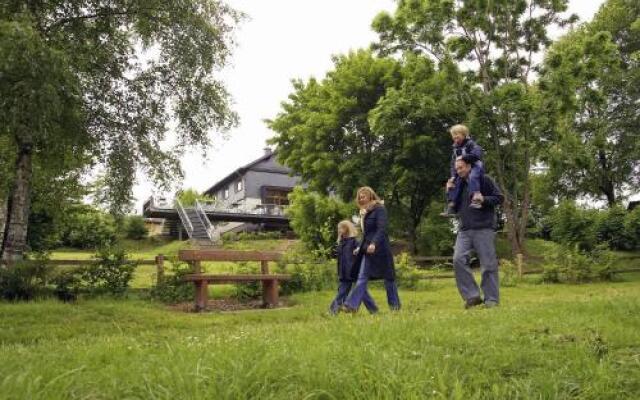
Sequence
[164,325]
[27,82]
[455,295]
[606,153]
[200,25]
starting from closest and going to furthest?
[27,82] < [164,325] < [200,25] < [455,295] < [606,153]

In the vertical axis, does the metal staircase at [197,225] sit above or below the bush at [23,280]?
above

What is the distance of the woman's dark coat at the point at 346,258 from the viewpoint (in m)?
9.53

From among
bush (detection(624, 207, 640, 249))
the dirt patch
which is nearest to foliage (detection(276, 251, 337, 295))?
the dirt patch

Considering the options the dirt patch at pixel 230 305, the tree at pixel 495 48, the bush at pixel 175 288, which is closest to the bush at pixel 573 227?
the tree at pixel 495 48

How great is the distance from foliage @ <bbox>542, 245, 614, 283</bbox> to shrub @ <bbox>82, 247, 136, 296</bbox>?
1252cm

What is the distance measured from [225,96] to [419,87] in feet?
46.5

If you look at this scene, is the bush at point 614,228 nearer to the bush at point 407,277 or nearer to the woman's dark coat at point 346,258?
the bush at point 407,277

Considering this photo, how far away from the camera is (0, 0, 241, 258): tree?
12.0 metres

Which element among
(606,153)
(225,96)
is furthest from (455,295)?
(606,153)

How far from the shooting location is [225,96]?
14.2 metres

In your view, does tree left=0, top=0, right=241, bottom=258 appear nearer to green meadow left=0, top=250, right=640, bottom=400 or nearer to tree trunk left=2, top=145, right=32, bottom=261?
tree trunk left=2, top=145, right=32, bottom=261

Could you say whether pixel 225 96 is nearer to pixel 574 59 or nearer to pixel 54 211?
pixel 54 211

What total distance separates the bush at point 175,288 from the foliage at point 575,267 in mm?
11232

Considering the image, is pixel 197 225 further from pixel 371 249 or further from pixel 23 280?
pixel 371 249
